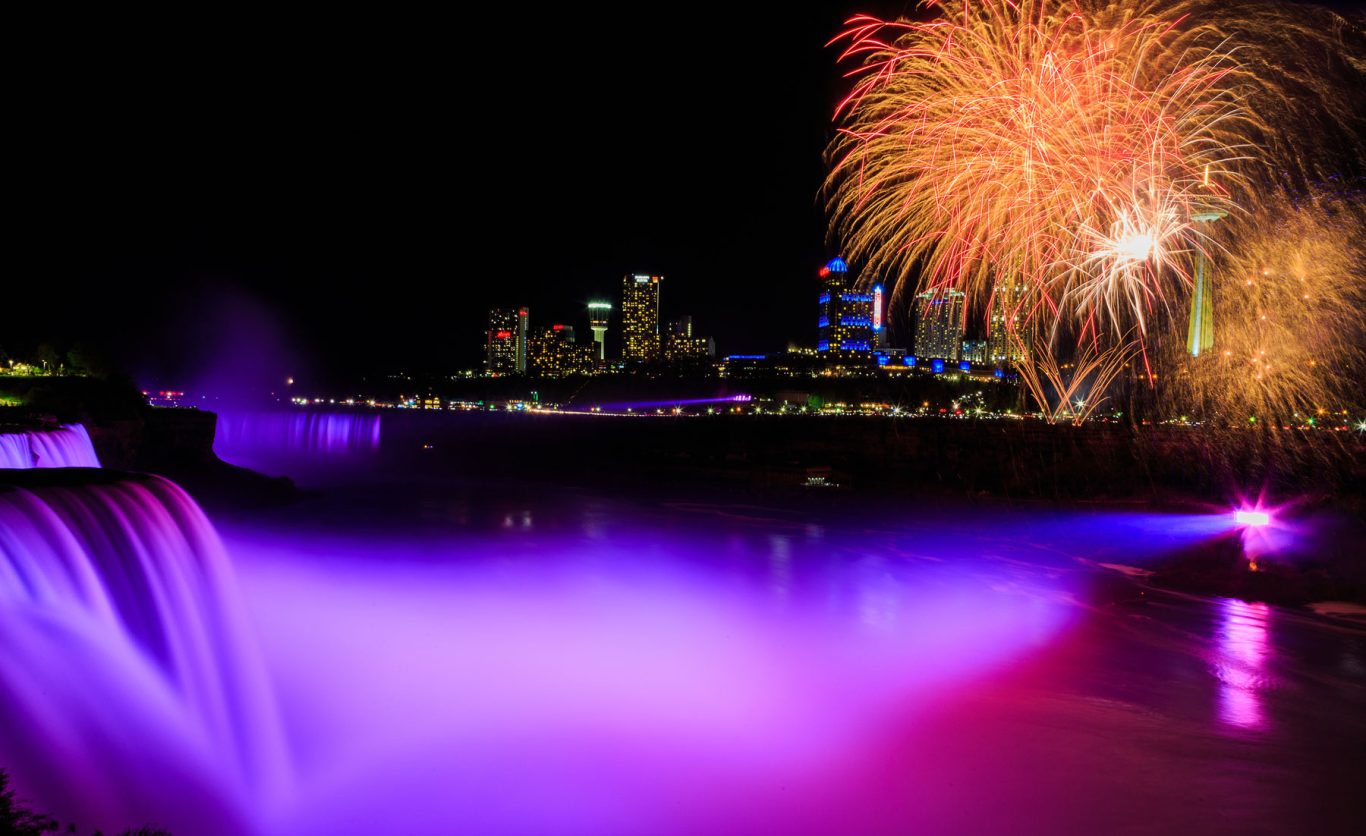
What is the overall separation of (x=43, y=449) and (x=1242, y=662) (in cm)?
1542

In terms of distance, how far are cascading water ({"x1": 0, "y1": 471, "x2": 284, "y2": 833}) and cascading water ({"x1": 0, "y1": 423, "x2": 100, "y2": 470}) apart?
3225 mm

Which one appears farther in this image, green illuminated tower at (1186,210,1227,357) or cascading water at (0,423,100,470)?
green illuminated tower at (1186,210,1227,357)

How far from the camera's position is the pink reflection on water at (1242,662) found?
26.2 ft

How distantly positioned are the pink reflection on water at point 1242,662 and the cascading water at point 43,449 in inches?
527

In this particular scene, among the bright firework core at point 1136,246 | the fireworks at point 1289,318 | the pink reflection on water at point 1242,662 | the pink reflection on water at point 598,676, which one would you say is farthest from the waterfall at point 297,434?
the pink reflection on water at point 1242,662

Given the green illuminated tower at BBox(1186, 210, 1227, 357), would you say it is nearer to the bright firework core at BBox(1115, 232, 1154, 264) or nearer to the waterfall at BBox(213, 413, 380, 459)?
the bright firework core at BBox(1115, 232, 1154, 264)

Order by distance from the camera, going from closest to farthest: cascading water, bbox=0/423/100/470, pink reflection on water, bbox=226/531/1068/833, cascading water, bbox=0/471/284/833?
cascading water, bbox=0/471/284/833, pink reflection on water, bbox=226/531/1068/833, cascading water, bbox=0/423/100/470

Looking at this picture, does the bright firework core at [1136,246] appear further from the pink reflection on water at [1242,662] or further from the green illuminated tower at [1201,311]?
the pink reflection on water at [1242,662]

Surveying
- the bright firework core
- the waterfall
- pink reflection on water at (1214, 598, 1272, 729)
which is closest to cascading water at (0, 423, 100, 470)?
pink reflection on water at (1214, 598, 1272, 729)

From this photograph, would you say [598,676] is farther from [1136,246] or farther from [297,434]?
[297,434]

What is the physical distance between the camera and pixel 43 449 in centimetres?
1153

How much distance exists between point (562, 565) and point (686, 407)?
247ft

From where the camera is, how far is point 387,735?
25.0ft

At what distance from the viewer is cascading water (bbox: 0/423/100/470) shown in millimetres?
10602
